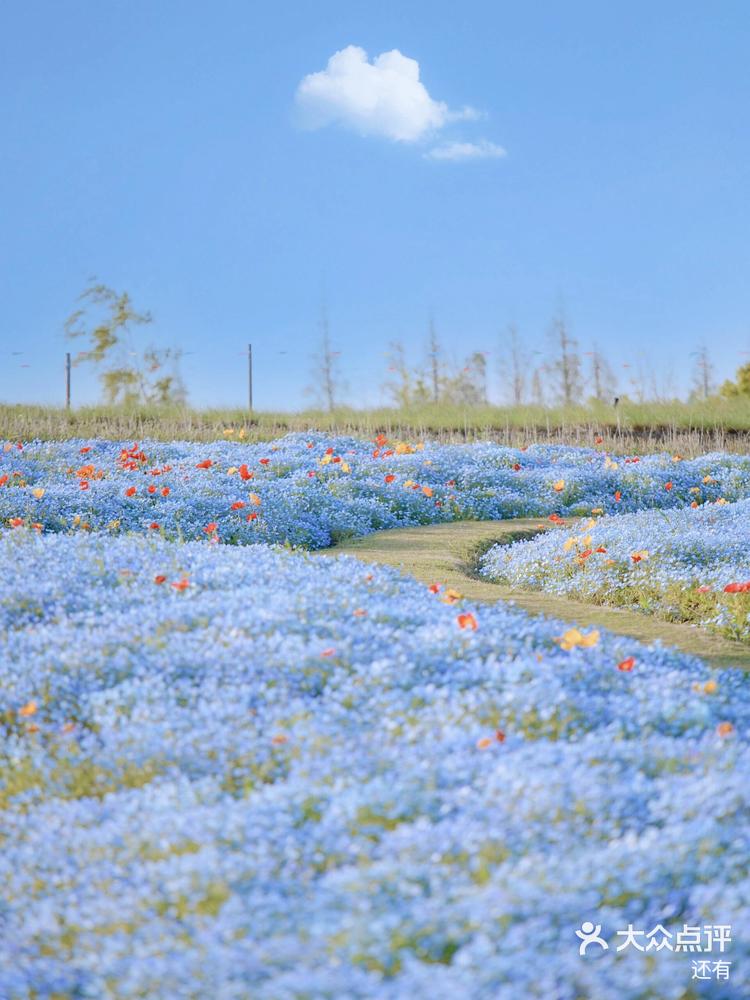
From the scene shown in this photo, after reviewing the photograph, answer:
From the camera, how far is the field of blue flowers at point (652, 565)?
8.18 meters

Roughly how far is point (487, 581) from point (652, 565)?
1557 millimetres

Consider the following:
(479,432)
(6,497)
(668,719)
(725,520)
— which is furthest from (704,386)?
(668,719)

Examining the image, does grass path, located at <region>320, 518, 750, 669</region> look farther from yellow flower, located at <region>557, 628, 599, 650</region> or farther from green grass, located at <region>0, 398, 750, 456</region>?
green grass, located at <region>0, 398, 750, 456</region>

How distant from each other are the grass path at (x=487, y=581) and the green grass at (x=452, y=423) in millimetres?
7928

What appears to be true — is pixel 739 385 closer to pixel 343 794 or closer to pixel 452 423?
pixel 452 423

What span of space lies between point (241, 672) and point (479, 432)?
Answer: 57.2 feet

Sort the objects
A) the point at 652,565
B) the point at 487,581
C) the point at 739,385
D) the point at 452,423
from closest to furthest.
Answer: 1. the point at 652,565
2. the point at 487,581
3. the point at 452,423
4. the point at 739,385

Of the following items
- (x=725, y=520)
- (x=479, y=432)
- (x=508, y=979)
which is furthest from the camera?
(x=479, y=432)

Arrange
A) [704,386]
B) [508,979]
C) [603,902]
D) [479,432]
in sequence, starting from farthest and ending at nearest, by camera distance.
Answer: [704,386] < [479,432] < [603,902] < [508,979]

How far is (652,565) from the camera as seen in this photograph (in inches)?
355

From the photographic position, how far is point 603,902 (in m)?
3.22

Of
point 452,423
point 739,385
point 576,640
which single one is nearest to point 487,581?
point 576,640

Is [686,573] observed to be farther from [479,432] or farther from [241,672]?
[479,432]

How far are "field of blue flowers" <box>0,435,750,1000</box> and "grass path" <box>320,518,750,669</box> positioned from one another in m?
1.17
